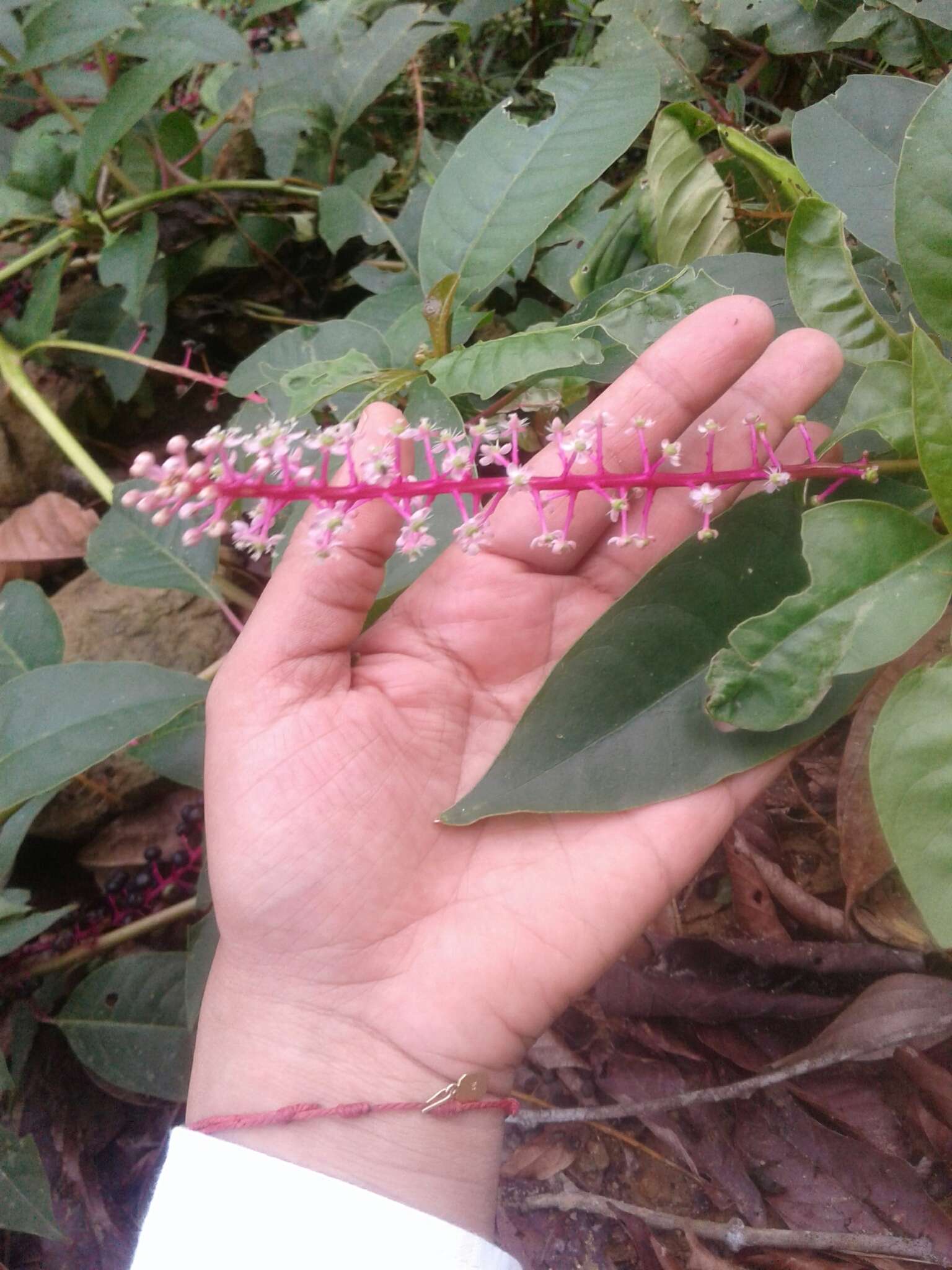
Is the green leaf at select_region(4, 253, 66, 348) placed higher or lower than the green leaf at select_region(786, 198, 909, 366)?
higher

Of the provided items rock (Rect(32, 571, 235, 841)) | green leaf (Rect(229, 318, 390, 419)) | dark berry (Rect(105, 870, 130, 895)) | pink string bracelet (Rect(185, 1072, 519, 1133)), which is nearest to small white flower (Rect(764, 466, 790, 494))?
green leaf (Rect(229, 318, 390, 419))

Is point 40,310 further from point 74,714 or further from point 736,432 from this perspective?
point 736,432

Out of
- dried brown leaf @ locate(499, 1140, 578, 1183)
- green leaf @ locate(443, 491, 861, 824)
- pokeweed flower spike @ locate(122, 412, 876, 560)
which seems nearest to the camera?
pokeweed flower spike @ locate(122, 412, 876, 560)

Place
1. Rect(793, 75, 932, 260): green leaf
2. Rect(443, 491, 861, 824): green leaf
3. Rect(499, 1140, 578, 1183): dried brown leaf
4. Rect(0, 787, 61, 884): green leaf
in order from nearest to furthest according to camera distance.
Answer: Rect(443, 491, 861, 824): green leaf → Rect(793, 75, 932, 260): green leaf → Rect(0, 787, 61, 884): green leaf → Rect(499, 1140, 578, 1183): dried brown leaf

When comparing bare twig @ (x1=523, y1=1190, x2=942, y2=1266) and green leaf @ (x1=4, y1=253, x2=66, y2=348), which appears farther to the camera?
green leaf @ (x1=4, y1=253, x2=66, y2=348)

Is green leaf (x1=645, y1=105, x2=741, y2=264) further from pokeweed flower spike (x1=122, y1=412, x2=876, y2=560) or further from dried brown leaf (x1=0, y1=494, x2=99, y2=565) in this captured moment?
dried brown leaf (x1=0, y1=494, x2=99, y2=565)

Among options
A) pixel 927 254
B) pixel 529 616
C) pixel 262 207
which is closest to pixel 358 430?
pixel 529 616

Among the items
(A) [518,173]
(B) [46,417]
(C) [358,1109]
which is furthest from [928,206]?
(B) [46,417]

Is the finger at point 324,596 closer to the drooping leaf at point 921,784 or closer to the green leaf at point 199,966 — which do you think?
the green leaf at point 199,966
